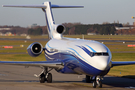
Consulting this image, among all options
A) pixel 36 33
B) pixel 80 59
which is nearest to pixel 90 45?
pixel 80 59

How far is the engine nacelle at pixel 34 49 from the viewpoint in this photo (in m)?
25.1

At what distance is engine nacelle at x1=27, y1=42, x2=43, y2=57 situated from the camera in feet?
82.4

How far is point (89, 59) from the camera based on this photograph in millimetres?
18281

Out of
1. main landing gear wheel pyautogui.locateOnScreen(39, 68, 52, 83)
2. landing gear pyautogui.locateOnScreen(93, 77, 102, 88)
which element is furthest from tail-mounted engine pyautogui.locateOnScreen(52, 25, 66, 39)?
landing gear pyautogui.locateOnScreen(93, 77, 102, 88)

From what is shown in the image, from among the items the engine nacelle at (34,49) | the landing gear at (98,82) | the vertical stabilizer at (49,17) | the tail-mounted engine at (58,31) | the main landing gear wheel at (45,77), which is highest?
the vertical stabilizer at (49,17)

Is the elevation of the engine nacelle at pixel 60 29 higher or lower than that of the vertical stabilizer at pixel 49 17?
lower

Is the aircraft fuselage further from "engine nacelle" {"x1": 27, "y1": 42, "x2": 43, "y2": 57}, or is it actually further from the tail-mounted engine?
the tail-mounted engine

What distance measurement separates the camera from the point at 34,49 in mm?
25500

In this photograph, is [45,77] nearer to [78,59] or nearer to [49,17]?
[78,59]

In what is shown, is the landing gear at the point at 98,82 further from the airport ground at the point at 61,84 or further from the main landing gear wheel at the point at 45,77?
the main landing gear wheel at the point at 45,77

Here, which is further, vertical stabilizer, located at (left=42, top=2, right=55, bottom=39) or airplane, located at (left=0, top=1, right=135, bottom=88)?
vertical stabilizer, located at (left=42, top=2, right=55, bottom=39)

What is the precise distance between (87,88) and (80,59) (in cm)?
235

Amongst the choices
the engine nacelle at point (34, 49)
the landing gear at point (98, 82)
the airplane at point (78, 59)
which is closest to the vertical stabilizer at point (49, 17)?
the airplane at point (78, 59)

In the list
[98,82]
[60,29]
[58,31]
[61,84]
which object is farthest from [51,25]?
[98,82]
